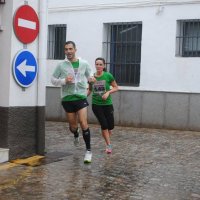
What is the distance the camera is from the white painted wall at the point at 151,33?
12.1 meters

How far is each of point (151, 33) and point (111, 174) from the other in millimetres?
6538

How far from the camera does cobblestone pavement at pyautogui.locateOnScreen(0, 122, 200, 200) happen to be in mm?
5801

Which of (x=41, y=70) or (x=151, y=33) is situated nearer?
(x=41, y=70)

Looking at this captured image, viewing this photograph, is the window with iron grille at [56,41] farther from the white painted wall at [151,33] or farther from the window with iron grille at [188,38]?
the window with iron grille at [188,38]

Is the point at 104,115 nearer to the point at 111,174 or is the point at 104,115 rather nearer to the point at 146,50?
the point at 111,174

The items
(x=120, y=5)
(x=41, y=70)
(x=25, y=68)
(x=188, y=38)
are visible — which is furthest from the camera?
(x=120, y=5)

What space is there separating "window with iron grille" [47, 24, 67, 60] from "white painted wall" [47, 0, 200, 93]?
569mm

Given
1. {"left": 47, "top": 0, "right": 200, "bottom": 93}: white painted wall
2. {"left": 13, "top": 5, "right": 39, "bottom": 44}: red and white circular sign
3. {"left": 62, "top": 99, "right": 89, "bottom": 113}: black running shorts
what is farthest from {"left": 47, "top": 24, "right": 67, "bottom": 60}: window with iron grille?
{"left": 62, "top": 99, "right": 89, "bottom": 113}: black running shorts

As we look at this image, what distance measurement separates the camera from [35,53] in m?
7.79

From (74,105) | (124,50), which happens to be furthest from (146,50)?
(74,105)

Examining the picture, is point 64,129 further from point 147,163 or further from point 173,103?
point 147,163

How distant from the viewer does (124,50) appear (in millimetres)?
13273

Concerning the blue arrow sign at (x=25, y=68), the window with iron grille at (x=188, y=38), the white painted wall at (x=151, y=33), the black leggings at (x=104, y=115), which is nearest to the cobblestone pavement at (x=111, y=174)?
the black leggings at (x=104, y=115)

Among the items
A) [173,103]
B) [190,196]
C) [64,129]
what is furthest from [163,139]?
[190,196]
